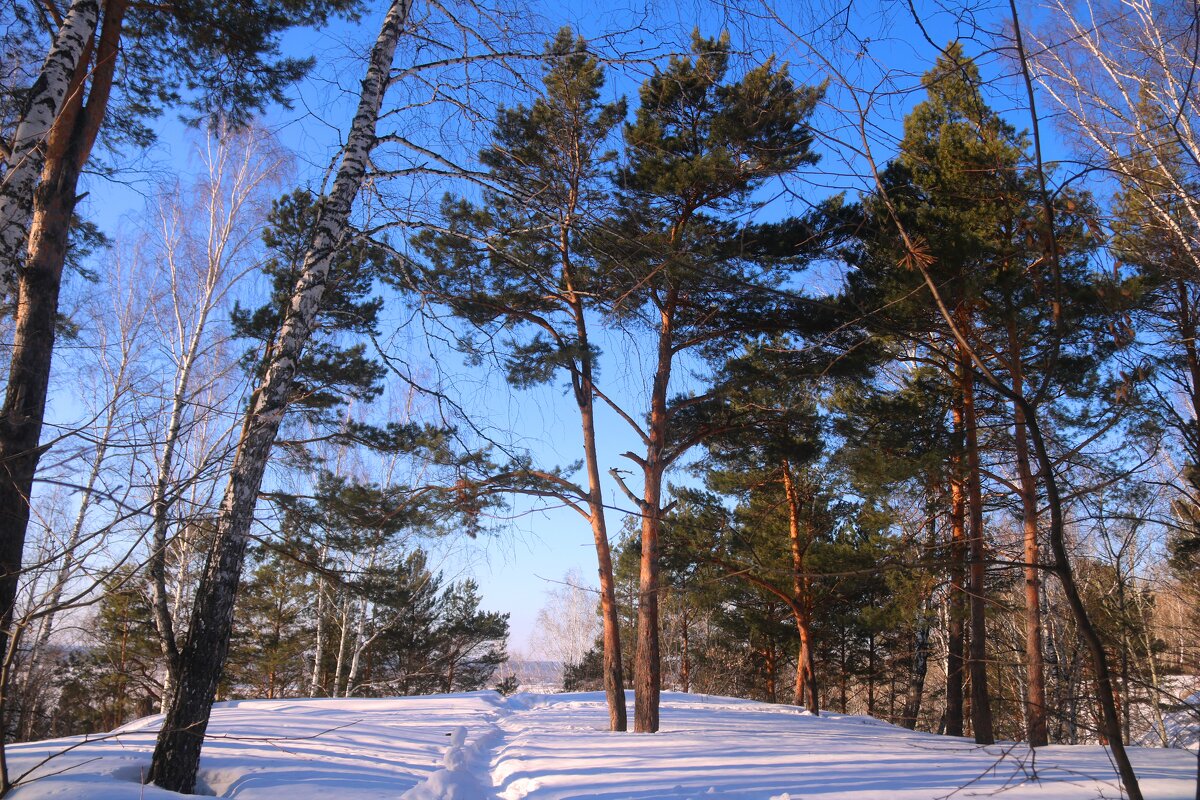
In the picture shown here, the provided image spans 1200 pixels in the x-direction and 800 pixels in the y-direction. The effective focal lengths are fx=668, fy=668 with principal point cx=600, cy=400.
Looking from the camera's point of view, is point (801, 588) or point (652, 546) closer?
point (652, 546)

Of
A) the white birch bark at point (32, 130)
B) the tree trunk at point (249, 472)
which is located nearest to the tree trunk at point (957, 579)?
the tree trunk at point (249, 472)

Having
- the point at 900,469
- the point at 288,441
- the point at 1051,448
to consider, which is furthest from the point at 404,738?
the point at 1051,448

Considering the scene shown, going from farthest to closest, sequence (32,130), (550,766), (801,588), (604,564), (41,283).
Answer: (801,588) → (604,564) → (550,766) → (41,283) → (32,130)

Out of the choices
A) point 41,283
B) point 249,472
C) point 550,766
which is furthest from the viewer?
point 550,766

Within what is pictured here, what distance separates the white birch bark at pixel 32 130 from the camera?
3.31 m

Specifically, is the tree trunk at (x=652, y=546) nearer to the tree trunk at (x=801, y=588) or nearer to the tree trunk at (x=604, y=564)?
the tree trunk at (x=604, y=564)

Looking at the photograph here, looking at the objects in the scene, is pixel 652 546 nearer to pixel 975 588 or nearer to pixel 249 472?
pixel 975 588

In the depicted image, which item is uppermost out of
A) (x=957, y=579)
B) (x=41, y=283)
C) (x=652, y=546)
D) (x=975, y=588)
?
(x=41, y=283)

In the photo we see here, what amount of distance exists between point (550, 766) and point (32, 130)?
5.64m

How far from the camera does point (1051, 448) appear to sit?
9227mm

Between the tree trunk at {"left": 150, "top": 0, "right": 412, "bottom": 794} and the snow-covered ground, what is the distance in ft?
0.84

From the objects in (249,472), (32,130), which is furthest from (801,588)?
(32,130)

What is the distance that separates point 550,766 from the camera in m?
5.71

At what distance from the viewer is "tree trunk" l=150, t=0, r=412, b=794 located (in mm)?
3652
